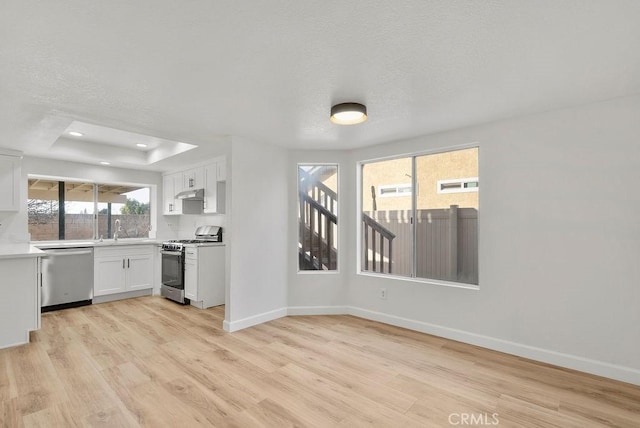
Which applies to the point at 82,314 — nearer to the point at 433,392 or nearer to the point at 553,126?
the point at 433,392

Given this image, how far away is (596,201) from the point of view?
104 inches

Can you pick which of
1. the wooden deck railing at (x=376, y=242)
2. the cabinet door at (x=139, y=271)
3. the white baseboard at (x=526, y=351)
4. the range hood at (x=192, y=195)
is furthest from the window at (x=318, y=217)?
the cabinet door at (x=139, y=271)

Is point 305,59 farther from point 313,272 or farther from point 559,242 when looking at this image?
point 313,272

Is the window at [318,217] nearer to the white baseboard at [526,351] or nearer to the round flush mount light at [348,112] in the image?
the white baseboard at [526,351]

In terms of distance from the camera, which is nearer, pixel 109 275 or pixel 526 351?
pixel 526 351

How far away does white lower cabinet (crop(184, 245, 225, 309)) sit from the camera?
4633mm

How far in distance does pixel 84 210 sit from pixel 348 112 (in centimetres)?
520

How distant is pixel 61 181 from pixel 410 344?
588 centimetres

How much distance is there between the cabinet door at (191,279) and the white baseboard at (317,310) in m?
1.49

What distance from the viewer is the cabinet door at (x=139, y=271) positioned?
522cm

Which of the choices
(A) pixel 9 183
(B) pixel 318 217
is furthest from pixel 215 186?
(A) pixel 9 183

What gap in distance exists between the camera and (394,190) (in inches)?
160

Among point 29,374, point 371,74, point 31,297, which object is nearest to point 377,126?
point 371,74

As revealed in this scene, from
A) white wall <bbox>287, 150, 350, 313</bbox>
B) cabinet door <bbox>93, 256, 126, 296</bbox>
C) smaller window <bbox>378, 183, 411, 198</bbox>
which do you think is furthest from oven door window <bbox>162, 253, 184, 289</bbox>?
smaller window <bbox>378, 183, 411, 198</bbox>
